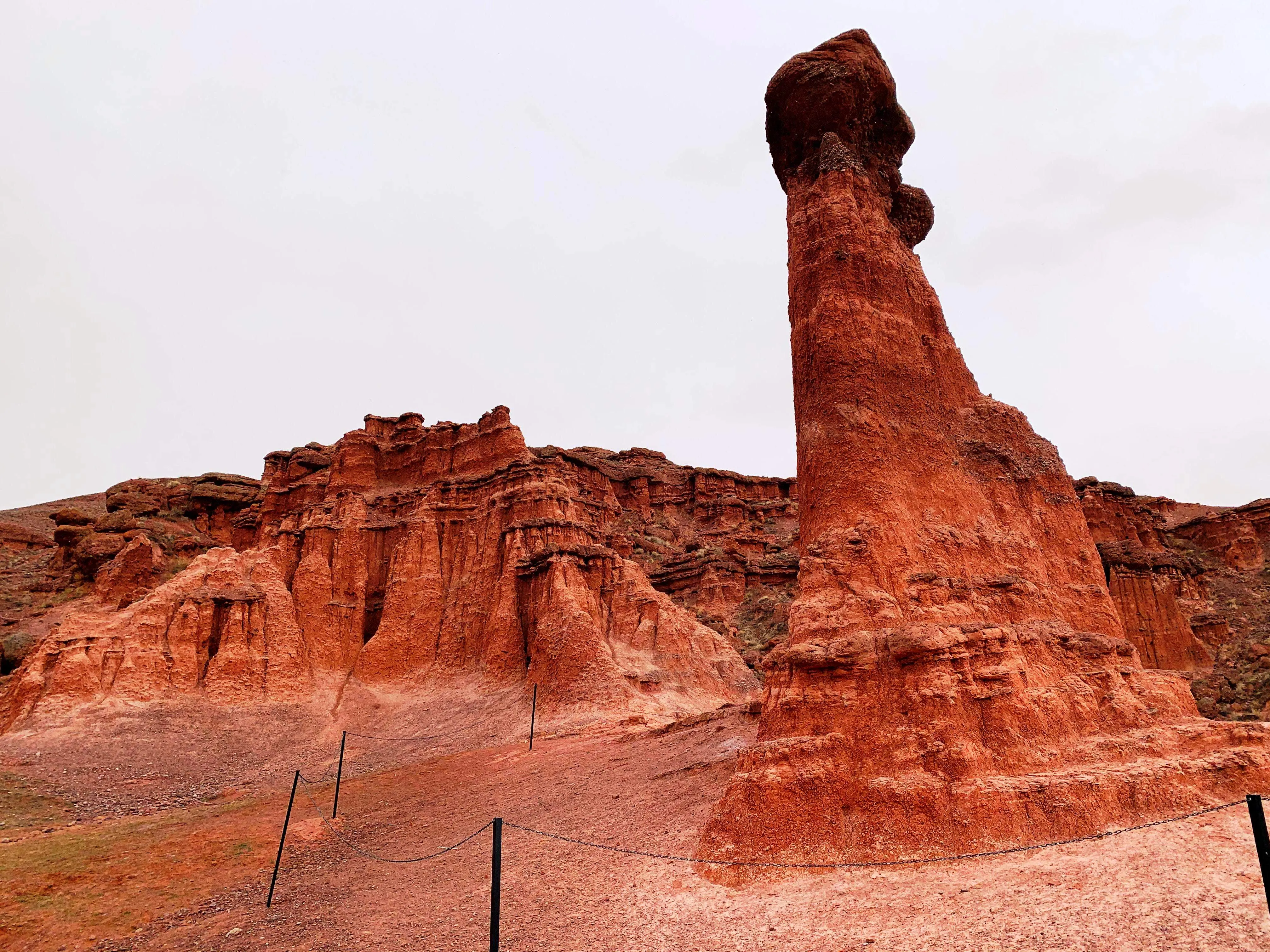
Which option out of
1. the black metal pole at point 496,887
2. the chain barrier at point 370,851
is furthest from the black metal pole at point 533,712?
the black metal pole at point 496,887

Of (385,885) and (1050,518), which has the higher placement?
(1050,518)

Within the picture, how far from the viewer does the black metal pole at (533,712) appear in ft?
77.7

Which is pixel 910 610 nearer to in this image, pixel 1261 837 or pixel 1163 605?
pixel 1261 837

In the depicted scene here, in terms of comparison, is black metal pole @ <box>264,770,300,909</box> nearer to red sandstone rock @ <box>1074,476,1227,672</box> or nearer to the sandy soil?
the sandy soil

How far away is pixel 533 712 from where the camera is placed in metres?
23.8

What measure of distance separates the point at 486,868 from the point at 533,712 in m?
10.4

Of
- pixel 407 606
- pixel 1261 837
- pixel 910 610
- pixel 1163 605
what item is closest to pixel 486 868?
pixel 910 610

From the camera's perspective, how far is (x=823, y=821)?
33.6ft

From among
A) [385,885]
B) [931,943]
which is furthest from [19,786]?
[931,943]

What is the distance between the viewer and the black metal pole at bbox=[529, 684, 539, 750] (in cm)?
2367

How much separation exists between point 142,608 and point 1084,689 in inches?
1322

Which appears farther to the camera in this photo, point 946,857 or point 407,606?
point 407,606

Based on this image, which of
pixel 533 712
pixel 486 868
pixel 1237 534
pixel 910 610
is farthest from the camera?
pixel 1237 534

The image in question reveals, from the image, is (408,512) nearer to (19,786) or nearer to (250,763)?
(250,763)
